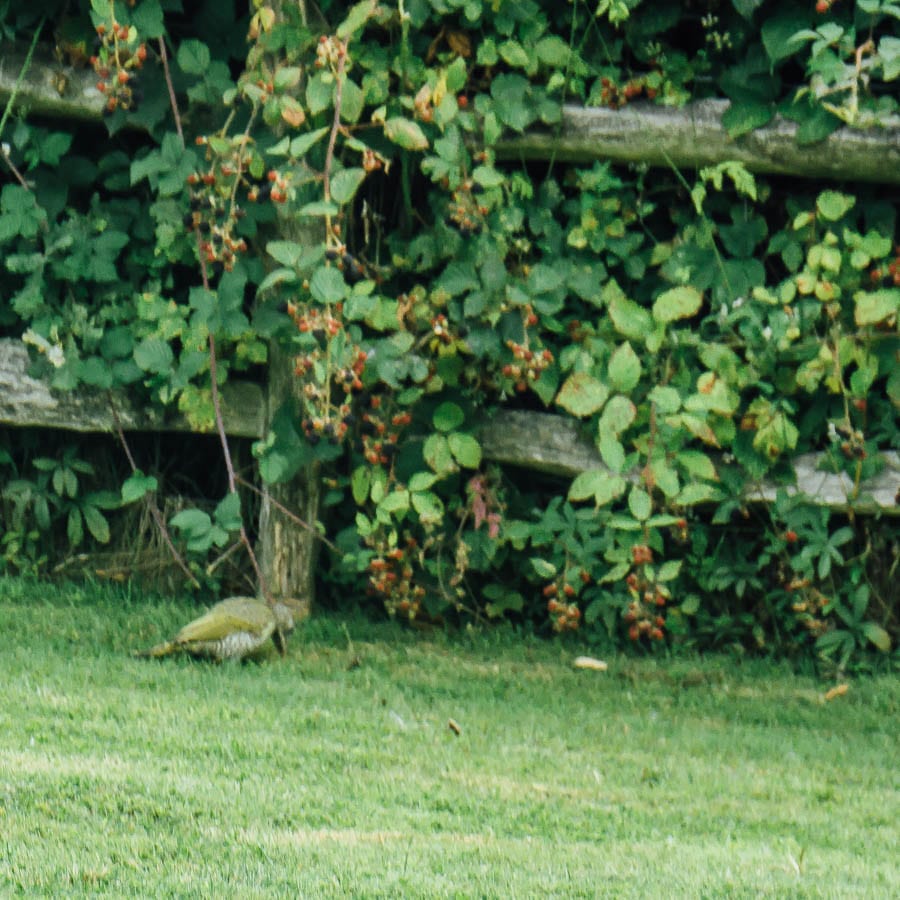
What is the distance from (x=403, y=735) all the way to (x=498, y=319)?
1.46 metres

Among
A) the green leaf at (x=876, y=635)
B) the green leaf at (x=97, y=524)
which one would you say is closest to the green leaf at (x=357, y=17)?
the green leaf at (x=97, y=524)

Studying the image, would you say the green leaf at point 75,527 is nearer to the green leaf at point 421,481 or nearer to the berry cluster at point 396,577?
the berry cluster at point 396,577

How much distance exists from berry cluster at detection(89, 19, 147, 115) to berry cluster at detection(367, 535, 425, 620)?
161 centimetres

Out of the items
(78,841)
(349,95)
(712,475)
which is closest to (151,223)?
(349,95)

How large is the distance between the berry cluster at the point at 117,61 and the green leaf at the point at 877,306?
7.57ft

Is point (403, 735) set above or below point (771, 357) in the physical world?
below

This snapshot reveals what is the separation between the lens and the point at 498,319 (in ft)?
15.7

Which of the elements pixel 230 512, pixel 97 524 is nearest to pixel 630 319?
pixel 230 512

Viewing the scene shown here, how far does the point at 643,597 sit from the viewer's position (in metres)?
5.04

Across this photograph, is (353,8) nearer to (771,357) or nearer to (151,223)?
(151,223)

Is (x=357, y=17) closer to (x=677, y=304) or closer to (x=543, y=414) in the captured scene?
(x=677, y=304)

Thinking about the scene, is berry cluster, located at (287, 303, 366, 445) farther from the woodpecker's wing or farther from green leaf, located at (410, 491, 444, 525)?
the woodpecker's wing

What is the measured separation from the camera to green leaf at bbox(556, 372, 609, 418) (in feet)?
15.8

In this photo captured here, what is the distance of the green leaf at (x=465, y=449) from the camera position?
4910 mm
